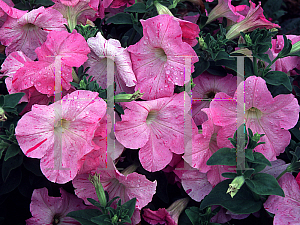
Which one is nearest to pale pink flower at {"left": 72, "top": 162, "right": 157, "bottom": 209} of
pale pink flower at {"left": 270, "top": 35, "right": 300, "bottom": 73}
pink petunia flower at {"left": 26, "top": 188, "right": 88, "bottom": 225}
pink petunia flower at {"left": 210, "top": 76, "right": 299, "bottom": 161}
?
pink petunia flower at {"left": 26, "top": 188, "right": 88, "bottom": 225}

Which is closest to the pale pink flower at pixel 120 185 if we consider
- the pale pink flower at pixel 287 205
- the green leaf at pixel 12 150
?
the green leaf at pixel 12 150

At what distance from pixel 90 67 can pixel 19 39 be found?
1.38 ft

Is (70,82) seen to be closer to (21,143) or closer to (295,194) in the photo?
(21,143)

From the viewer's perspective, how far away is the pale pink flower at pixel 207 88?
4.70 feet

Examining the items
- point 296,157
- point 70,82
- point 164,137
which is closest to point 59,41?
point 70,82

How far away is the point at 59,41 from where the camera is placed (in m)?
1.21

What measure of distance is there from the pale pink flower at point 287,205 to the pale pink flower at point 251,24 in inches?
29.5

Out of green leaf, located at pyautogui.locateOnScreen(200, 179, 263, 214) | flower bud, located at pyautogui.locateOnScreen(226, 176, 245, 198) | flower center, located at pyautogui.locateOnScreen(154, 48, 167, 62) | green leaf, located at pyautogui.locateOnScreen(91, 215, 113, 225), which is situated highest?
flower center, located at pyautogui.locateOnScreen(154, 48, 167, 62)

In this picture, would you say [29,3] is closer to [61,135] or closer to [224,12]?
[61,135]

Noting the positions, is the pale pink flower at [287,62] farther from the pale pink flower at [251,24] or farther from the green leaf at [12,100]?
the green leaf at [12,100]

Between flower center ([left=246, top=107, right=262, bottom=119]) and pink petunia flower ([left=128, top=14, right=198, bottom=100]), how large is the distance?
0.33 m

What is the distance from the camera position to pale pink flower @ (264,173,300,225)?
1.14 metres

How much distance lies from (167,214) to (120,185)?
24cm

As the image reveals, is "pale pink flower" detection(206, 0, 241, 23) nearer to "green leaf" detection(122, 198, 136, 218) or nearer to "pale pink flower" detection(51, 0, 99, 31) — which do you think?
"pale pink flower" detection(51, 0, 99, 31)
